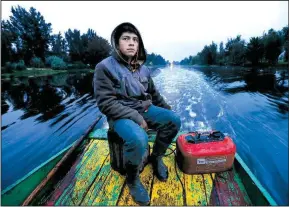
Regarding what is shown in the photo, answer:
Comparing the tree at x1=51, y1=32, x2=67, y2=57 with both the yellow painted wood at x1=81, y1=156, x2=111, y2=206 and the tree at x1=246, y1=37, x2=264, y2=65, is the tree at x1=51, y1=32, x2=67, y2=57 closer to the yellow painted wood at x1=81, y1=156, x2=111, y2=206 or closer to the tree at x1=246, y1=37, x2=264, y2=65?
the tree at x1=246, y1=37, x2=264, y2=65

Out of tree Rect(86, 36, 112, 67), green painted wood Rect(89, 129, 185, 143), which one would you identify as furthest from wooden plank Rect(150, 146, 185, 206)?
tree Rect(86, 36, 112, 67)

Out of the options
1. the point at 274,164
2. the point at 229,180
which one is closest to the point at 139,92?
the point at 229,180

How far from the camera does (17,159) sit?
485 cm

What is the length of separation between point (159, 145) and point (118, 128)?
26.8 inches

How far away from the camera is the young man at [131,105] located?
2174 millimetres

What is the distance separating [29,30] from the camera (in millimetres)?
50156

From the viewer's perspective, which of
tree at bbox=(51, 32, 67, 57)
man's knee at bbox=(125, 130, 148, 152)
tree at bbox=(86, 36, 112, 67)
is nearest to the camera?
man's knee at bbox=(125, 130, 148, 152)

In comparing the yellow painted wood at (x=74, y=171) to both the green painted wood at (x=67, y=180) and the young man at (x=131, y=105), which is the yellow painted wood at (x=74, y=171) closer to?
the green painted wood at (x=67, y=180)

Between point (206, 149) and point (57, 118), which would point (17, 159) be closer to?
point (57, 118)

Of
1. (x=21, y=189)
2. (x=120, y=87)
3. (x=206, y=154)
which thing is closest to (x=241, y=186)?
(x=206, y=154)

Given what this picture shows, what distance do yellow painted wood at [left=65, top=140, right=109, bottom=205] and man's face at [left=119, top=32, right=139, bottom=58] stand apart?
5.44 feet

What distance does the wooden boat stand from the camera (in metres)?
2.21

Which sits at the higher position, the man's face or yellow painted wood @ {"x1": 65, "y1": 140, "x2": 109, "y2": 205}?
the man's face

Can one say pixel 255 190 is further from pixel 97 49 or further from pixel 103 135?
pixel 97 49
